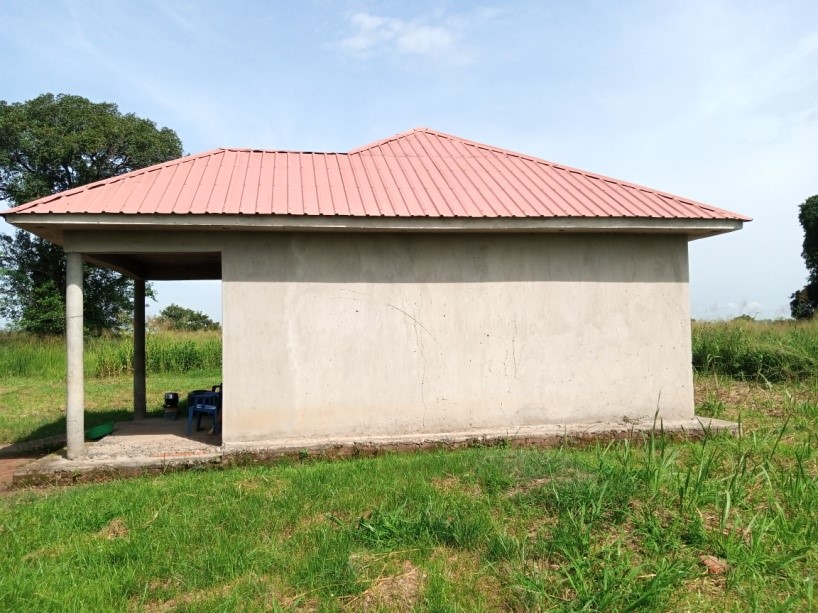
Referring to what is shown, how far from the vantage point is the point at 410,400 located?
24.0 feet

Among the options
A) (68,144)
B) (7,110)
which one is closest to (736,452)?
(68,144)

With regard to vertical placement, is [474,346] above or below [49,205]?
below

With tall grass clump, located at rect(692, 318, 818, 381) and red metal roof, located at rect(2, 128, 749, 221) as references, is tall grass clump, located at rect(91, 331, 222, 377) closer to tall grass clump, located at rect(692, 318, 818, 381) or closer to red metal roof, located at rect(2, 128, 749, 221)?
red metal roof, located at rect(2, 128, 749, 221)

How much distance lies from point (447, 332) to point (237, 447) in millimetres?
2978

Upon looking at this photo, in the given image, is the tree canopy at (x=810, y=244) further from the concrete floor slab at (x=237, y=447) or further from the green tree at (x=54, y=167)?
the green tree at (x=54, y=167)

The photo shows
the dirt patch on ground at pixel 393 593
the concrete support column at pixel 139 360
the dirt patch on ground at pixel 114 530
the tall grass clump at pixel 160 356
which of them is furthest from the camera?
the tall grass clump at pixel 160 356

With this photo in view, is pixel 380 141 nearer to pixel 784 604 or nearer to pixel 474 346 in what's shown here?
pixel 474 346

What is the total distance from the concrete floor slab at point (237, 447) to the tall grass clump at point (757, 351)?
4.92 m

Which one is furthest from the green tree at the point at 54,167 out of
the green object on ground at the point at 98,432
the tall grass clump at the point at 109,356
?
the green object on ground at the point at 98,432

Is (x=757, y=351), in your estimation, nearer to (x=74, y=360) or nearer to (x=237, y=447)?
(x=237, y=447)

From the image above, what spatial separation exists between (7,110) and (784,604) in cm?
3224

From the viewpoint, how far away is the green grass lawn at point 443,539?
354 cm

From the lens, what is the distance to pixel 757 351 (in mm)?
12273

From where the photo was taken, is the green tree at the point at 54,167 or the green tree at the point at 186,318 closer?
the green tree at the point at 54,167
